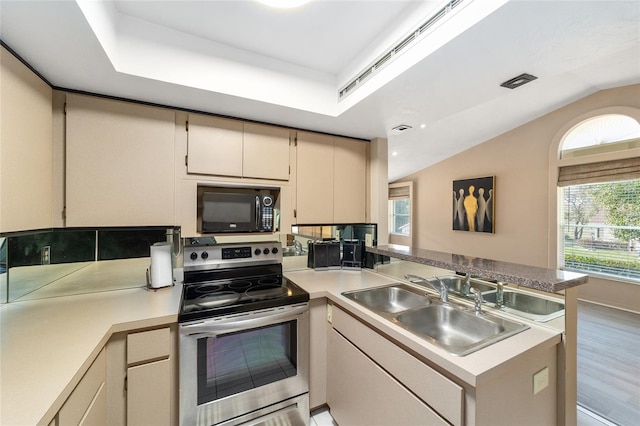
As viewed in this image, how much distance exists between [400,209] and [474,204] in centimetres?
215

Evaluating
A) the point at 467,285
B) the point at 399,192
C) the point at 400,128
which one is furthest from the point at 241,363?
the point at 399,192

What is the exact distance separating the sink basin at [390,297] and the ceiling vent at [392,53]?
144cm

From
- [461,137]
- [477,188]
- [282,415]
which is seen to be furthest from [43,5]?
[477,188]

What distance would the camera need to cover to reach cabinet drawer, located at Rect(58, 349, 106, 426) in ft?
2.68

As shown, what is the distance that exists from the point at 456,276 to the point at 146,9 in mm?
2366

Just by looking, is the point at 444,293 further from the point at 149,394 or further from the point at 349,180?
the point at 149,394

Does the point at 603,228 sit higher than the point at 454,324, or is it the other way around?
the point at 603,228

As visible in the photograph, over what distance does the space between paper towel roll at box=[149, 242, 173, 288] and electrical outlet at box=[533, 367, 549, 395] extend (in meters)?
2.07

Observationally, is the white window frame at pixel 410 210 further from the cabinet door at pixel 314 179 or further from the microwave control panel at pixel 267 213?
the microwave control panel at pixel 267 213

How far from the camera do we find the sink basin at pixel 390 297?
1.73 m

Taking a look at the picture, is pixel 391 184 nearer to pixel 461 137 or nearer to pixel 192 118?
pixel 461 137

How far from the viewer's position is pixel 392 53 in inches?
55.6

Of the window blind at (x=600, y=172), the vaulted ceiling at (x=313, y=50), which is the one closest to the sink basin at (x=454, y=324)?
the vaulted ceiling at (x=313, y=50)

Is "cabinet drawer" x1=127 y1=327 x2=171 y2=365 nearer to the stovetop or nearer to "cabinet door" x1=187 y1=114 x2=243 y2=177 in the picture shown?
the stovetop
